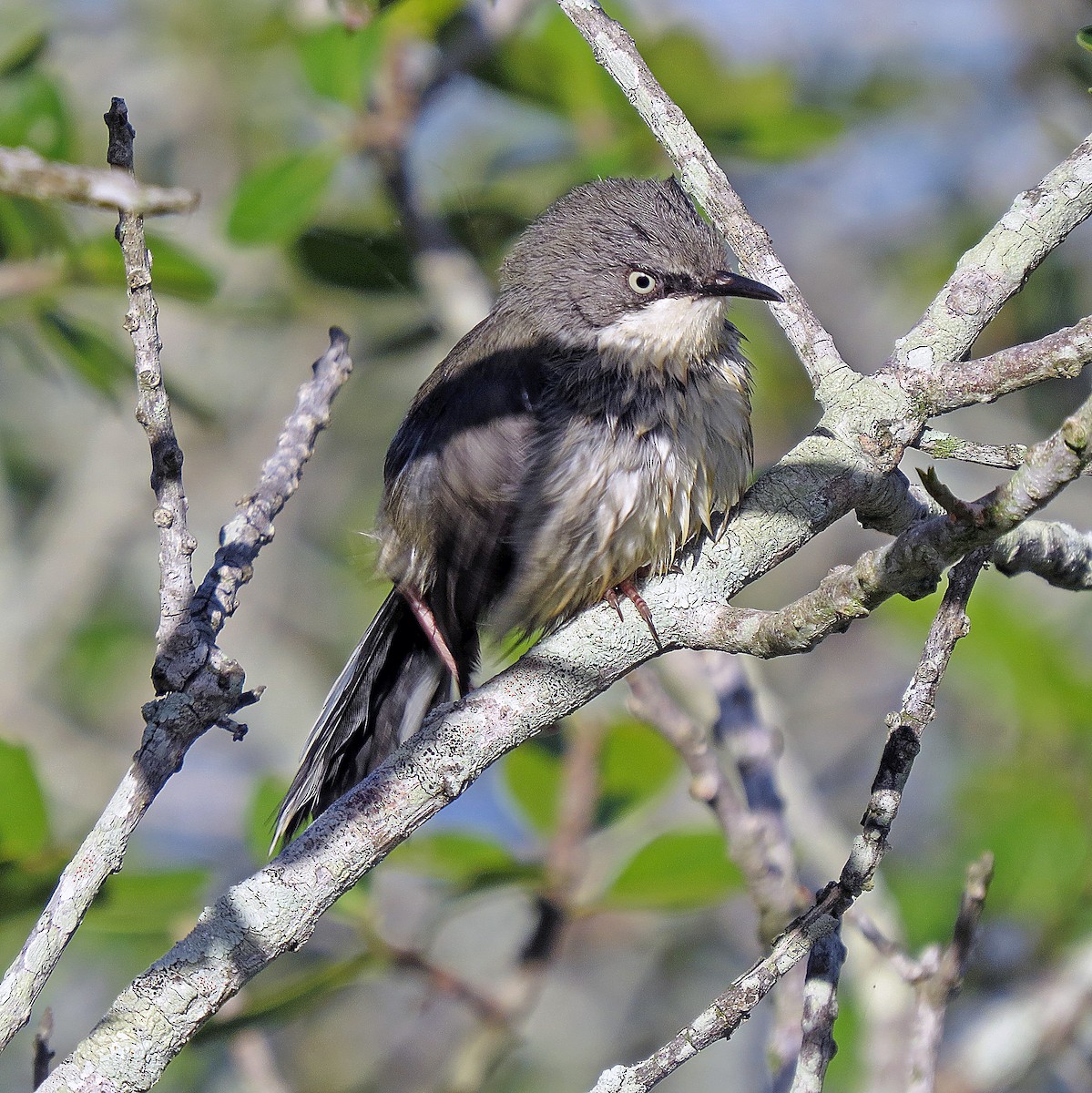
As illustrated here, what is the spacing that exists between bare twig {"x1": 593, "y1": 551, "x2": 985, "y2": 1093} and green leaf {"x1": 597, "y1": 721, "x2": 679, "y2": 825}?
1.93 m

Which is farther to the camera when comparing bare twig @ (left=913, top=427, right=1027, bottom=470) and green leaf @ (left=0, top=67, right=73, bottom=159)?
green leaf @ (left=0, top=67, right=73, bottom=159)

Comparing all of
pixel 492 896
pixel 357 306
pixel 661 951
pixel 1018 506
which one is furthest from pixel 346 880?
pixel 661 951

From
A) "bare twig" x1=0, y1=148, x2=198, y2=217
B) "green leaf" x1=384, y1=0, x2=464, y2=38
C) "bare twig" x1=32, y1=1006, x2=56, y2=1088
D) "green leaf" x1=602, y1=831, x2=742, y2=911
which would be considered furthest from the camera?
"green leaf" x1=384, y1=0, x2=464, y2=38

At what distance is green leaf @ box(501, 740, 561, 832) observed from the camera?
163 inches

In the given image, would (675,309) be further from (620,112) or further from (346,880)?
(346,880)

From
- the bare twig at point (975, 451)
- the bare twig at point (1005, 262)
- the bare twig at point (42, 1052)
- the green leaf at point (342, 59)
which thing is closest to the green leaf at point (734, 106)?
the green leaf at point (342, 59)

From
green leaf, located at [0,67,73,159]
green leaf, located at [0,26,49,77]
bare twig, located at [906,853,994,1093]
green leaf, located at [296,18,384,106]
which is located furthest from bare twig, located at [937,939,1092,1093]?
green leaf, located at [0,26,49,77]

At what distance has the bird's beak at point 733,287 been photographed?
3.24 metres

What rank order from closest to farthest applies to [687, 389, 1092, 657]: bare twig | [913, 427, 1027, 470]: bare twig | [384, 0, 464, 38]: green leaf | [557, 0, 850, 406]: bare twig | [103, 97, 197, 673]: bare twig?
[687, 389, 1092, 657]: bare twig
[103, 97, 197, 673]: bare twig
[913, 427, 1027, 470]: bare twig
[557, 0, 850, 406]: bare twig
[384, 0, 464, 38]: green leaf

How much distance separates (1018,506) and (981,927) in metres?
2.86

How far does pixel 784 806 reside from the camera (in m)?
3.79

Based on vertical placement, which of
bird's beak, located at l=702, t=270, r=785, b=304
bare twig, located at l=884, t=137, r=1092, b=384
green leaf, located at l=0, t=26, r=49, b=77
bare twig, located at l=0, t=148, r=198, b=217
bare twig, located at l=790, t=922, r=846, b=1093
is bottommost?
bare twig, located at l=790, t=922, r=846, b=1093

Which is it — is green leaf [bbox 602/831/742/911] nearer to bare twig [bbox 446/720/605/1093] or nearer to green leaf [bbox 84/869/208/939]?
bare twig [bbox 446/720/605/1093]

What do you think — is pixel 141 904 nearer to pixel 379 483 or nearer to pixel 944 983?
pixel 944 983
